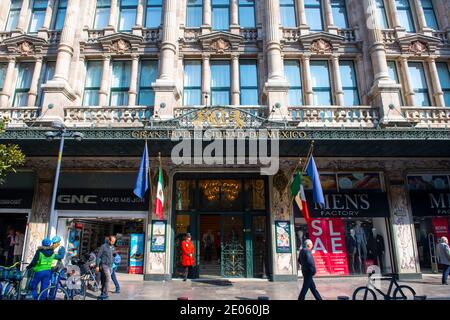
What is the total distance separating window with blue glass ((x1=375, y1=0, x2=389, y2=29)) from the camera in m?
16.7

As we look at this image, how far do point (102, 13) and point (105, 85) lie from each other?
4.95m

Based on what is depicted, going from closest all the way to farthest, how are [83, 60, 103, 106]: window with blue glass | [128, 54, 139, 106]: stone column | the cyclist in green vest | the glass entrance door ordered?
the cyclist in green vest → the glass entrance door → [128, 54, 139, 106]: stone column → [83, 60, 103, 106]: window with blue glass

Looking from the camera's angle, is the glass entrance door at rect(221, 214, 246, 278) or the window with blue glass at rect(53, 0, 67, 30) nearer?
the glass entrance door at rect(221, 214, 246, 278)

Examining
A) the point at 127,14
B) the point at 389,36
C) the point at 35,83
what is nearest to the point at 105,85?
the point at 35,83

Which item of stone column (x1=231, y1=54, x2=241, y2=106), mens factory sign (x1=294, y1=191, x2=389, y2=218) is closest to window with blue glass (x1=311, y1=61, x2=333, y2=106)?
stone column (x1=231, y1=54, x2=241, y2=106)

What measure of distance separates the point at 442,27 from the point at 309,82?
27.2 feet

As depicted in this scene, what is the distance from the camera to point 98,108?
45.8 ft

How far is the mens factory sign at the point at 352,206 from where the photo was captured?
44.1ft

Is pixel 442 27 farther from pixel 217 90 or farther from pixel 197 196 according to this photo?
pixel 197 196

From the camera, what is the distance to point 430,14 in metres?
17.2

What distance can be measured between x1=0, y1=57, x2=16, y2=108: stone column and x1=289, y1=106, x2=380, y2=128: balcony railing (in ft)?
46.1

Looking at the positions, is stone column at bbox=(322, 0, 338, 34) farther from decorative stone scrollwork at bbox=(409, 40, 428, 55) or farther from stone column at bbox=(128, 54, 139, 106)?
stone column at bbox=(128, 54, 139, 106)
